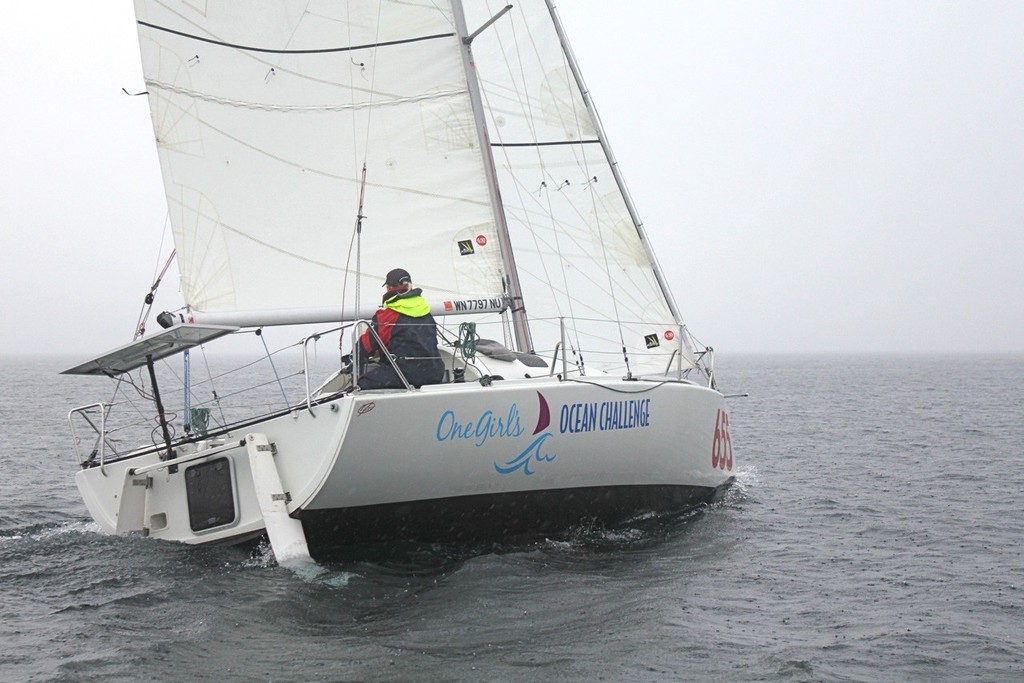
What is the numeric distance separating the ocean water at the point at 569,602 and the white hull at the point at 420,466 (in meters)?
0.28

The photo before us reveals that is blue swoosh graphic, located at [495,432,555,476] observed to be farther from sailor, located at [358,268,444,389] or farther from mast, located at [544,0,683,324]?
mast, located at [544,0,683,324]

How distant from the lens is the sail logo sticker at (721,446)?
9.62 m

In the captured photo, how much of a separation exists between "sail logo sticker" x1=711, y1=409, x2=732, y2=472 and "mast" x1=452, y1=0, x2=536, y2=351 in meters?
2.01

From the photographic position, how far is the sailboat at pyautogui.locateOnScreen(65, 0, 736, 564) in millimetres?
7055

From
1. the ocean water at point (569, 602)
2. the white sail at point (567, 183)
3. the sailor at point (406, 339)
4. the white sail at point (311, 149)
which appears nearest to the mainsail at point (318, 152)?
the white sail at point (311, 149)

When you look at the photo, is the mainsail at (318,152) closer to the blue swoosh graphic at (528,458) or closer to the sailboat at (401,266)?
the sailboat at (401,266)

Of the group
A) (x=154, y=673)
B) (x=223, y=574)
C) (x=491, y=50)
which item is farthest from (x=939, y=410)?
(x=154, y=673)

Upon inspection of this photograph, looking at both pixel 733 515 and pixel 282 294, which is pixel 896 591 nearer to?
pixel 733 515

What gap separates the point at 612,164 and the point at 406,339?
4342mm

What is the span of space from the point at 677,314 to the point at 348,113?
4.18m

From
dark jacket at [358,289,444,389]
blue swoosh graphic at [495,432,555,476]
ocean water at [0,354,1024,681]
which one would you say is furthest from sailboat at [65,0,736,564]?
ocean water at [0,354,1024,681]

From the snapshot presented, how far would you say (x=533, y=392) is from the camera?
738cm

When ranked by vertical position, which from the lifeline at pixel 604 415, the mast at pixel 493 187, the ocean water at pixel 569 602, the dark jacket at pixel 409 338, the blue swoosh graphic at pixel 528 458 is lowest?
the ocean water at pixel 569 602

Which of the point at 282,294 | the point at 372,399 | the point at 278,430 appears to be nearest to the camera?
the point at 372,399
